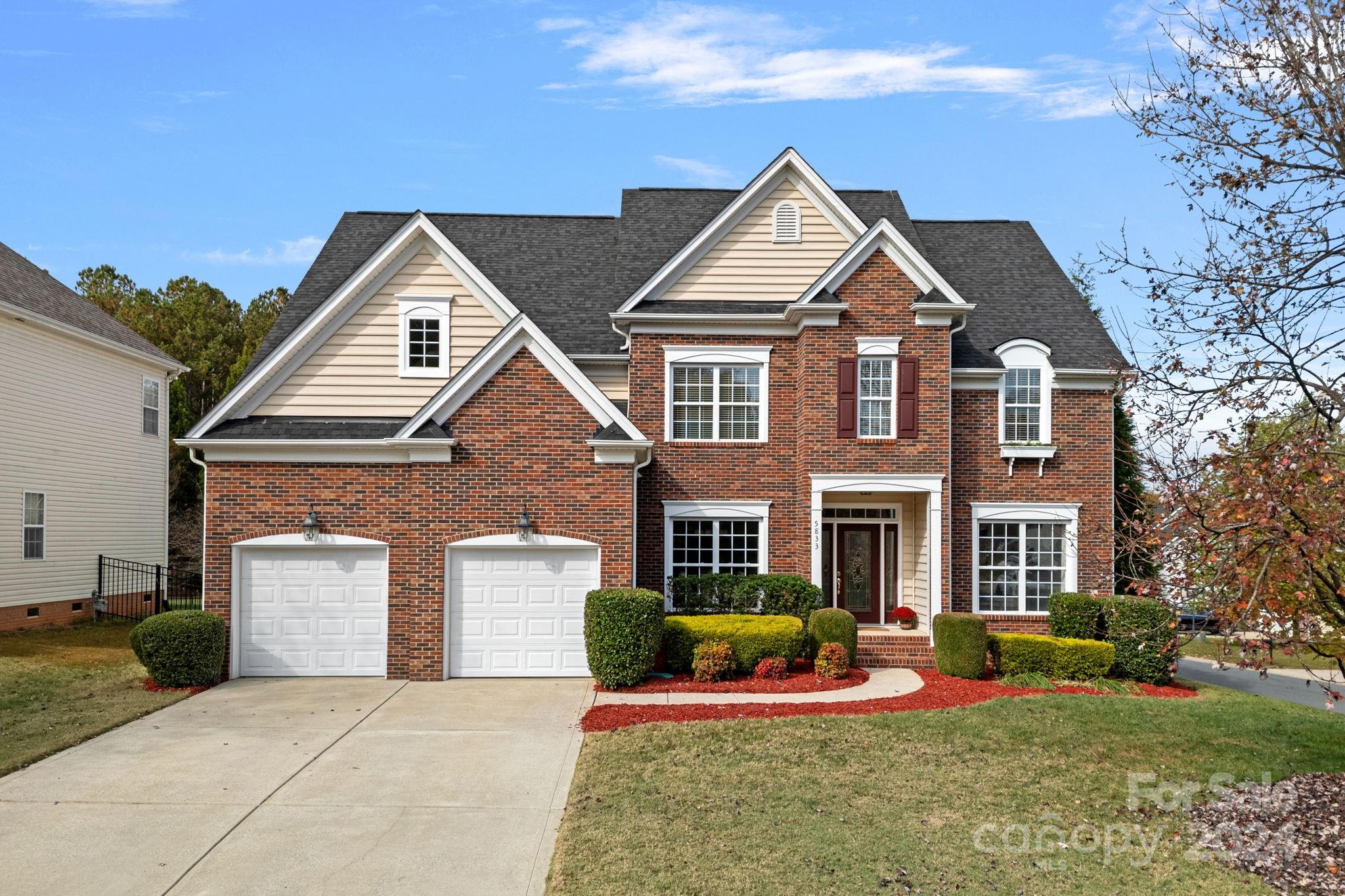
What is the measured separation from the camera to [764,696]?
13844mm

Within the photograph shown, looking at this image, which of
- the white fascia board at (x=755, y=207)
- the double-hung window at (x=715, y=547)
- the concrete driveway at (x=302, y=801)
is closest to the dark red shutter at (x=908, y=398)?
the white fascia board at (x=755, y=207)

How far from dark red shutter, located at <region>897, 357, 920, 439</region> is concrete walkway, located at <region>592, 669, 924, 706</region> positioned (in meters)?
4.49

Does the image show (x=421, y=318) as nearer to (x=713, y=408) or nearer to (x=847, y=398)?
(x=713, y=408)

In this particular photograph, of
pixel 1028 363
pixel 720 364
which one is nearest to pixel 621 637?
pixel 720 364

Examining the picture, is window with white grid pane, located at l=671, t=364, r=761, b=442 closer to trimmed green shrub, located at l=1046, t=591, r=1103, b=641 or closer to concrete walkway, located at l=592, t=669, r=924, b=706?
concrete walkway, located at l=592, t=669, r=924, b=706

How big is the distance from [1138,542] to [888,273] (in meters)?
10.4

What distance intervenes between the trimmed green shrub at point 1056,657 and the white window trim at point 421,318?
10.7 meters

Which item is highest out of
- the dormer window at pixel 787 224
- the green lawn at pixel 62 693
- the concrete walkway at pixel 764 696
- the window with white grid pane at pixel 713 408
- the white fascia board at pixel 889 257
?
the dormer window at pixel 787 224

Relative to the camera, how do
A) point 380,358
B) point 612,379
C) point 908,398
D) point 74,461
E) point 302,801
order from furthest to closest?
point 74,461
point 612,379
point 380,358
point 908,398
point 302,801

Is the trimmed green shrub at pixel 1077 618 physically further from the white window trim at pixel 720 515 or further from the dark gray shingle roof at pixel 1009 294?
the white window trim at pixel 720 515

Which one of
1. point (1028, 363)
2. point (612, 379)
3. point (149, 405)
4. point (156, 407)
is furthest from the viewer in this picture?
point (156, 407)

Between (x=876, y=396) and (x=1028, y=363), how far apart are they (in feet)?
11.4

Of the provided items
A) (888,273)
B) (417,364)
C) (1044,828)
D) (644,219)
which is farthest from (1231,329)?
(644,219)

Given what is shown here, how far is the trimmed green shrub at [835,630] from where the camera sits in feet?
50.6
